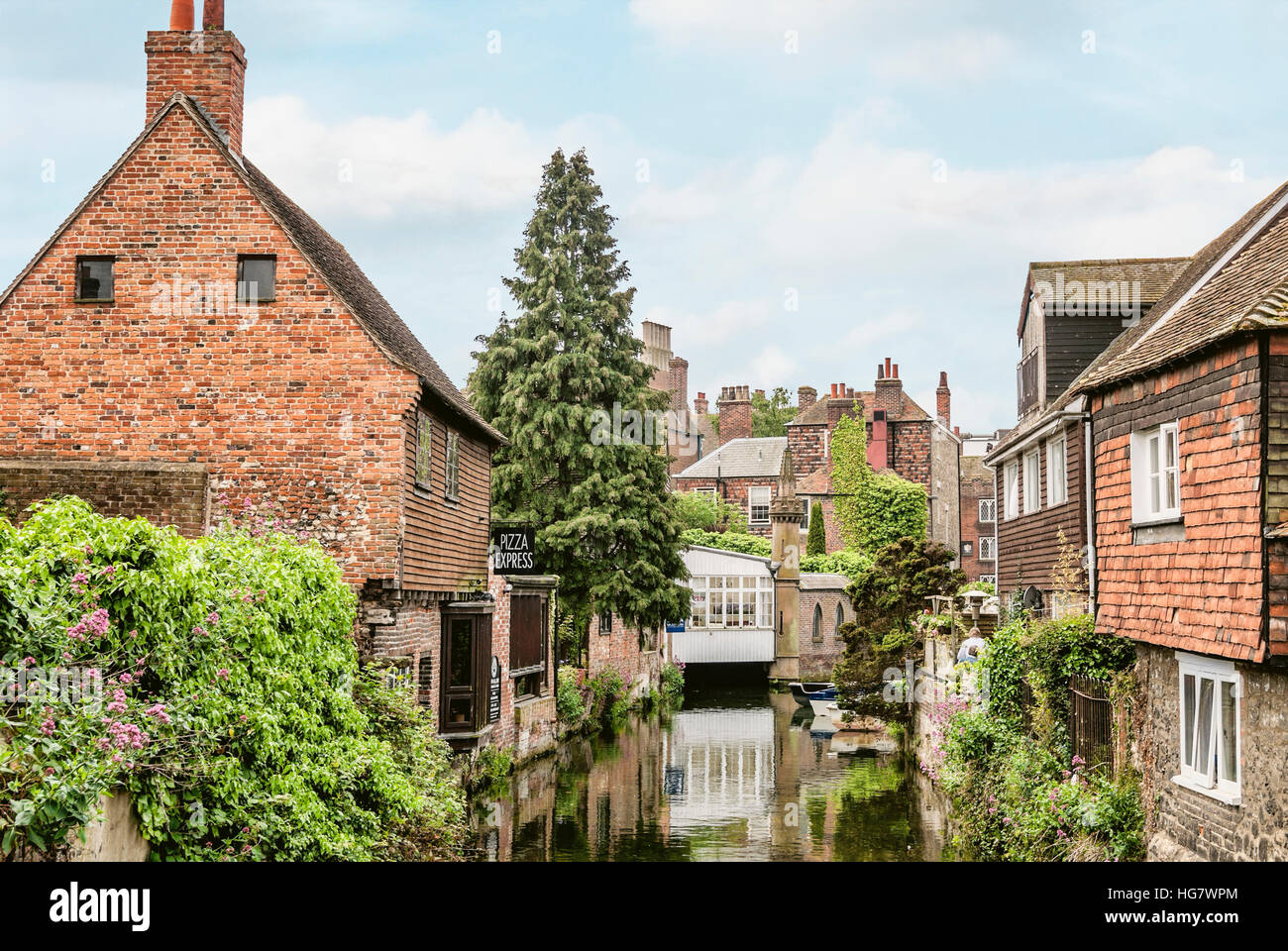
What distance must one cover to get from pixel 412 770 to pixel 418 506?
15.5ft

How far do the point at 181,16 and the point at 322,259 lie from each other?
4116mm

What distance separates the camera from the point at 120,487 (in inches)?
625

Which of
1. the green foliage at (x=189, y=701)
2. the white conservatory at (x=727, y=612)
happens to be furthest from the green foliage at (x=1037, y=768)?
the white conservatory at (x=727, y=612)

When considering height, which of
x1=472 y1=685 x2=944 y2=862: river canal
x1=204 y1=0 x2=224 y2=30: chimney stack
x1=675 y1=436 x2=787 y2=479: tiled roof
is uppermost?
x1=204 y1=0 x2=224 y2=30: chimney stack

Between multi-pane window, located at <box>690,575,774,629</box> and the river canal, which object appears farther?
multi-pane window, located at <box>690,575,774,629</box>

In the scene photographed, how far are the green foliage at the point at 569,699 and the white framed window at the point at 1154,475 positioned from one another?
17.9 m

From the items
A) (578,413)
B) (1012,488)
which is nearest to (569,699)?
(578,413)

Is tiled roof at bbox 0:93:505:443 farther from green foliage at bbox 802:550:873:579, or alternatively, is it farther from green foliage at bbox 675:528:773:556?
green foliage at bbox 675:528:773:556

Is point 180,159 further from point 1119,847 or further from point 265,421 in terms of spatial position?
point 1119,847

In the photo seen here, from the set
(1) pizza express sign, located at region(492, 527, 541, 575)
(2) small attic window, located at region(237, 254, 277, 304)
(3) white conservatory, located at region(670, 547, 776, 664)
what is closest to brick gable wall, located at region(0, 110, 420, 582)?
(2) small attic window, located at region(237, 254, 277, 304)

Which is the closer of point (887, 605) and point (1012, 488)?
point (1012, 488)

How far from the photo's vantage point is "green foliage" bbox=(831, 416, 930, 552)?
56594mm

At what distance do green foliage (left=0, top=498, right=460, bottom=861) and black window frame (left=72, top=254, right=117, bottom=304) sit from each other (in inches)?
242

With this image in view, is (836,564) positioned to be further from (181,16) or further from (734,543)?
(181,16)
